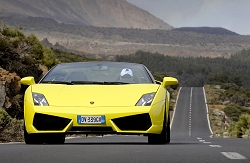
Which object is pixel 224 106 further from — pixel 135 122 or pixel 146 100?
pixel 135 122

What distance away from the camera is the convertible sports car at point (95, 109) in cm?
1124

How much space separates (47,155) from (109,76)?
13.0 ft

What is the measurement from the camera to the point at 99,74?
→ 1278 cm

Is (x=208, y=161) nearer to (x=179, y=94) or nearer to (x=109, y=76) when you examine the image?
(x=109, y=76)

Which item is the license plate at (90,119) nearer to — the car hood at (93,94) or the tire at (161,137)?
the car hood at (93,94)

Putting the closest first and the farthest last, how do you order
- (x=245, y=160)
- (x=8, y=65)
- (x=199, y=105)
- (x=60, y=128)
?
(x=245, y=160)
(x=60, y=128)
(x=8, y=65)
(x=199, y=105)

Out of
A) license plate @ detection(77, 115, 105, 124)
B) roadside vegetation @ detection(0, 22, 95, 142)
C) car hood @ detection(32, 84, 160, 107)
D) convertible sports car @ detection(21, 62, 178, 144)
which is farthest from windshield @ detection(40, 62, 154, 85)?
roadside vegetation @ detection(0, 22, 95, 142)

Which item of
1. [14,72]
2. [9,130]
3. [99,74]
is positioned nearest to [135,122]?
[99,74]

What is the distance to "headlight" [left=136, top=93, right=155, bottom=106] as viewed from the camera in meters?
11.5

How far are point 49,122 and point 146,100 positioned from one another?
1.74 meters

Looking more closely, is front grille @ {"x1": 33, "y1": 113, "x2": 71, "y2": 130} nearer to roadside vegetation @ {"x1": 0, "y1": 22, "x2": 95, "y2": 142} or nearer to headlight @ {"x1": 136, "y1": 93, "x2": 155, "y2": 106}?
headlight @ {"x1": 136, "y1": 93, "x2": 155, "y2": 106}

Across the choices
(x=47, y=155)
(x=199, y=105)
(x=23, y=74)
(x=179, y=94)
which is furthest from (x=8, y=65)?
(x=179, y=94)

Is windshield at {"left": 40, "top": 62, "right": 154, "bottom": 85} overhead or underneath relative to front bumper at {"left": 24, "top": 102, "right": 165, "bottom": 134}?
overhead

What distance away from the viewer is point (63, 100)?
37.6ft
